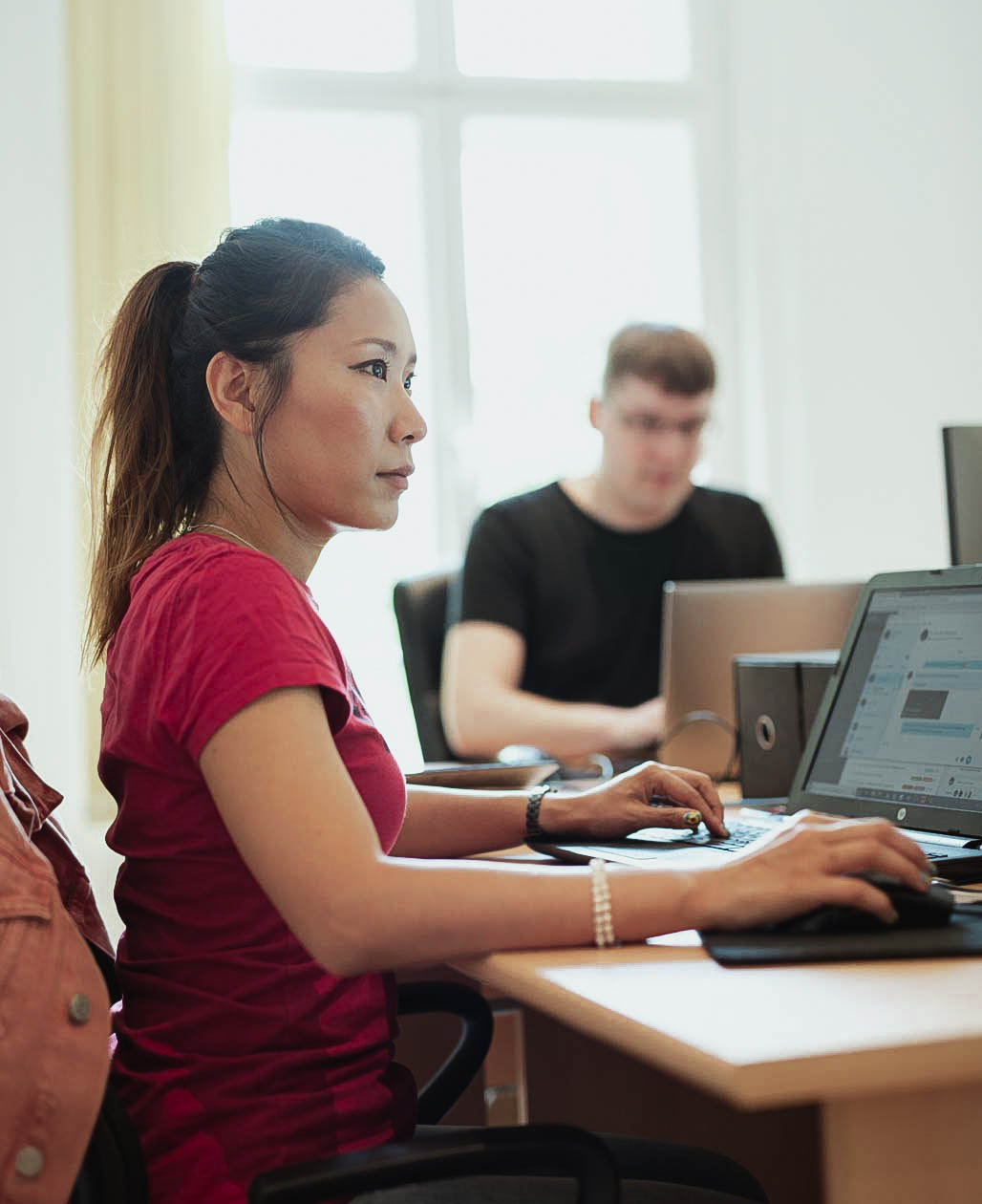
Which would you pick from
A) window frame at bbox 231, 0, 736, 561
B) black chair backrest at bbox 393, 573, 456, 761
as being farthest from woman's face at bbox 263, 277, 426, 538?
window frame at bbox 231, 0, 736, 561

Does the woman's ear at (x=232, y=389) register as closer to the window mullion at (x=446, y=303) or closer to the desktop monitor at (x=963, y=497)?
the desktop monitor at (x=963, y=497)

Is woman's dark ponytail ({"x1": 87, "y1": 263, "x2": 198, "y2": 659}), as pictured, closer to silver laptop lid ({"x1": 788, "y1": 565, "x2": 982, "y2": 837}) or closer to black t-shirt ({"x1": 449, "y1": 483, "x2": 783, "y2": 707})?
silver laptop lid ({"x1": 788, "y1": 565, "x2": 982, "y2": 837})

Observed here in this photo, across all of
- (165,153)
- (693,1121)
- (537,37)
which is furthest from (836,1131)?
(537,37)

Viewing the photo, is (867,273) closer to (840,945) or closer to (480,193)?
(480,193)

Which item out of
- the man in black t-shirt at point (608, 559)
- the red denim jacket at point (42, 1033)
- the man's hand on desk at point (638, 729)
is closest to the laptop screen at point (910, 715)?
the red denim jacket at point (42, 1033)

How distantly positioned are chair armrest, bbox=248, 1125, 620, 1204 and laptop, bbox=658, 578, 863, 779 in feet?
3.83

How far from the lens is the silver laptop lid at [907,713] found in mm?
1253

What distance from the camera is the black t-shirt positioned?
276 centimetres

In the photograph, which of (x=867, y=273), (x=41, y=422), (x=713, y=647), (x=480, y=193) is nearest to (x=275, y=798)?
(x=713, y=647)

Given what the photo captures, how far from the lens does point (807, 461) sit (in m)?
4.16

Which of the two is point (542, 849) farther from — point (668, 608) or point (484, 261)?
point (484, 261)

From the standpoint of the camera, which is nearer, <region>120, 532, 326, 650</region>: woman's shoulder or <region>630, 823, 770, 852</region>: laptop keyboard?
<region>120, 532, 326, 650</region>: woman's shoulder

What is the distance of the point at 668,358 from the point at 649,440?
16 cm

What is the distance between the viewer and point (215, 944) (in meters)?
1.06
